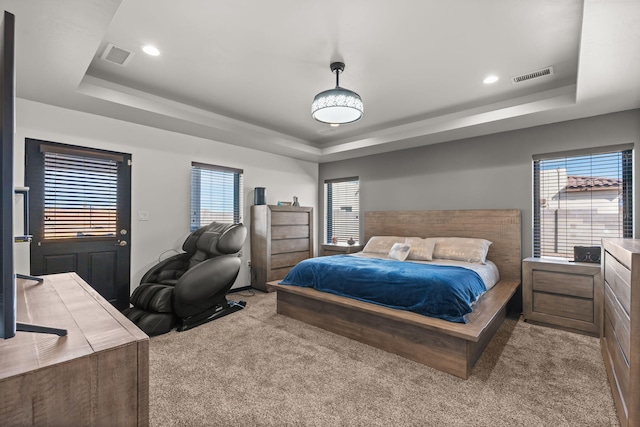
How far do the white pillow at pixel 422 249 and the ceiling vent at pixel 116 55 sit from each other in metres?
3.73

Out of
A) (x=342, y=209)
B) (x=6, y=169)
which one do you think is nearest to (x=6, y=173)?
(x=6, y=169)

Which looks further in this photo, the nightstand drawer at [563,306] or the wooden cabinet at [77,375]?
the nightstand drawer at [563,306]

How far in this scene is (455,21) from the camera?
2.22m

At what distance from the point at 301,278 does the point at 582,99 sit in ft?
11.2

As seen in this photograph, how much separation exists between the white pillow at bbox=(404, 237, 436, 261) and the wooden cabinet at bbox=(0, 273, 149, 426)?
359 centimetres

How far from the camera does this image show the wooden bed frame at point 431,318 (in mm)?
2348

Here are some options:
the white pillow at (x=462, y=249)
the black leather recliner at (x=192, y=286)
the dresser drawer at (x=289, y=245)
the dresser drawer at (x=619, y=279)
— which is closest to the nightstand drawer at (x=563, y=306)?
the white pillow at (x=462, y=249)

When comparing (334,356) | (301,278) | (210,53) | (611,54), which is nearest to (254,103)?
(210,53)

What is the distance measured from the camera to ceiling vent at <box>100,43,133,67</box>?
2549 millimetres

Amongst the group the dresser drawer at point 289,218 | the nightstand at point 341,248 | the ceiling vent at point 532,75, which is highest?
the ceiling vent at point 532,75

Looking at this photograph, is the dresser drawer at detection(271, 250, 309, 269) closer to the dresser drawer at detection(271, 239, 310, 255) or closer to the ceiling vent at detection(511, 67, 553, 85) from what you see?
the dresser drawer at detection(271, 239, 310, 255)

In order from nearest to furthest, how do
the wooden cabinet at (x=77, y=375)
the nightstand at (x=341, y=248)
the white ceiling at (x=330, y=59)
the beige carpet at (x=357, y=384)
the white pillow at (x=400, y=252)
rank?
the wooden cabinet at (x=77, y=375)
the beige carpet at (x=357, y=384)
the white ceiling at (x=330, y=59)
the white pillow at (x=400, y=252)
the nightstand at (x=341, y=248)

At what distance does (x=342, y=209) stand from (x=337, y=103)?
3.59 meters

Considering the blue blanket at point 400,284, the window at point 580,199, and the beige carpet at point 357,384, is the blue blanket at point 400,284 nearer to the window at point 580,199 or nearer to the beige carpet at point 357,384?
the beige carpet at point 357,384
